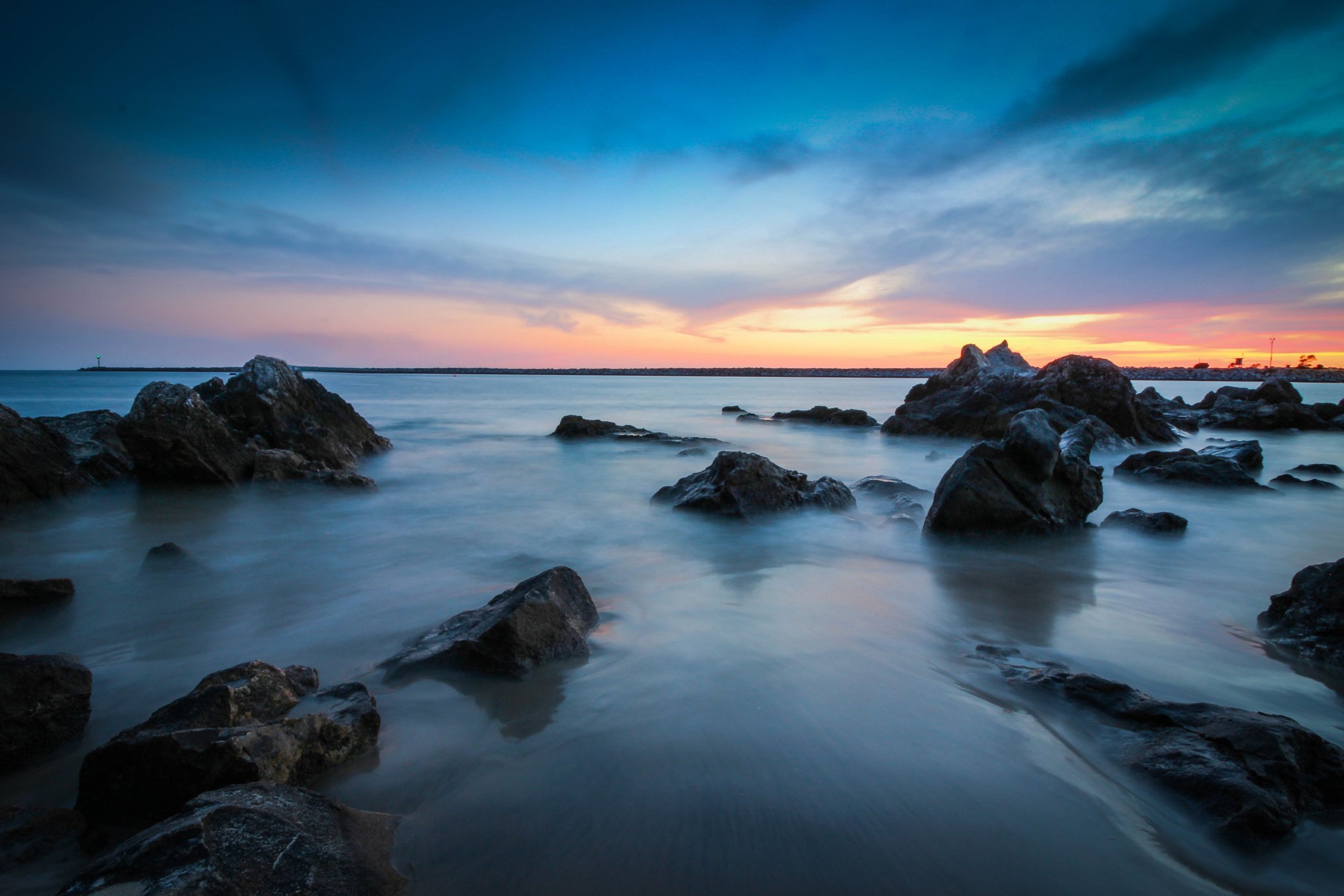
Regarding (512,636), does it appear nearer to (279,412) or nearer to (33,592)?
(33,592)

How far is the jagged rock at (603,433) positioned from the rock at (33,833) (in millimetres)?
14319

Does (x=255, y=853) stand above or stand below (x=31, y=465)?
below

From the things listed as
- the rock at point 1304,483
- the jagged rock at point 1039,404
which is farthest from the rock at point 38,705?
the jagged rock at point 1039,404

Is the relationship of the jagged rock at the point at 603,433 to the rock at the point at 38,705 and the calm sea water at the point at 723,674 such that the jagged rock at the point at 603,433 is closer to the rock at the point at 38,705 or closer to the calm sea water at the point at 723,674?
the calm sea water at the point at 723,674

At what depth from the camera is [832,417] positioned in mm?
23109

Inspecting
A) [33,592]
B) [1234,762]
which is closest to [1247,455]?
[1234,762]

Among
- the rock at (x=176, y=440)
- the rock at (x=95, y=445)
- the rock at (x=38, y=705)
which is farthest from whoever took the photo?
the rock at (x=95, y=445)

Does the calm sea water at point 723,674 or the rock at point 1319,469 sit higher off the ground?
the rock at point 1319,469

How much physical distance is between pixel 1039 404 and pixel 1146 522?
32.2 feet

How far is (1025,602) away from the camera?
5.11m

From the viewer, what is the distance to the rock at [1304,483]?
10102 millimetres

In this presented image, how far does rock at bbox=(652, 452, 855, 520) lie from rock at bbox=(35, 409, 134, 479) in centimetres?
761

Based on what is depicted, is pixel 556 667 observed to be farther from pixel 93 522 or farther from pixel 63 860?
pixel 93 522

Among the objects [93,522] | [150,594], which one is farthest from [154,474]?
[150,594]
